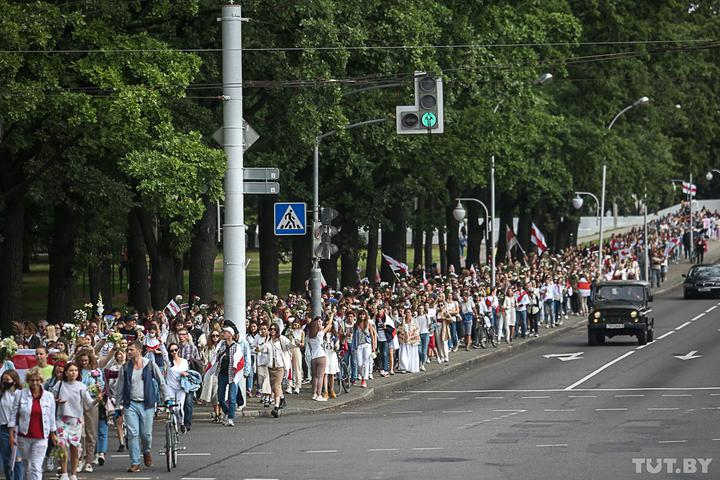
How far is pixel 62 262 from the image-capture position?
38.7 metres

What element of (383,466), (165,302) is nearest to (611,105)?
(165,302)

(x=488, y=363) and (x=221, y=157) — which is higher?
(x=221, y=157)

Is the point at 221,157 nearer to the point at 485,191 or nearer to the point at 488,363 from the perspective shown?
the point at 488,363

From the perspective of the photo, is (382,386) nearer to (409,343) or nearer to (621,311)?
(409,343)

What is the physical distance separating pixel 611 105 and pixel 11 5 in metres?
39.2

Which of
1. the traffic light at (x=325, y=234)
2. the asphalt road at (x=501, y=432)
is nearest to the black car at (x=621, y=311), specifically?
the asphalt road at (x=501, y=432)

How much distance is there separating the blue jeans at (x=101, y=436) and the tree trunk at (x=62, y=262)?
1703cm

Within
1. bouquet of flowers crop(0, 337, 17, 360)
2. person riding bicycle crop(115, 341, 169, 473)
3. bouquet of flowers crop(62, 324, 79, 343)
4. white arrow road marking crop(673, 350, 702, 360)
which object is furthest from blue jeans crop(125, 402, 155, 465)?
white arrow road marking crop(673, 350, 702, 360)

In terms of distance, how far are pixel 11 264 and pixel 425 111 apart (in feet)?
47.1

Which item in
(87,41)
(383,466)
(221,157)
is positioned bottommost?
(383,466)

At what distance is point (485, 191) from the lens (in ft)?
219

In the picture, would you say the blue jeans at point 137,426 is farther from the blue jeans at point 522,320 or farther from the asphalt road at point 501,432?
the blue jeans at point 522,320

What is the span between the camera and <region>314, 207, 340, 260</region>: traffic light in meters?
31.7

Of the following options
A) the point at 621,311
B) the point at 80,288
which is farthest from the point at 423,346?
the point at 80,288
